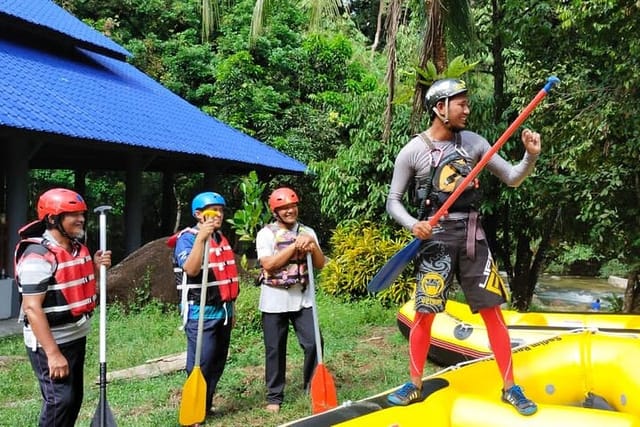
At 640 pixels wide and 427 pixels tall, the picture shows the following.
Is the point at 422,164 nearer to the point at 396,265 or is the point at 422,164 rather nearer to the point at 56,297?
the point at 396,265

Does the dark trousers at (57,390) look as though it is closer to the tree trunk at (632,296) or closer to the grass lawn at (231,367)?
the grass lawn at (231,367)

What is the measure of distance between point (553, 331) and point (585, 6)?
288 cm

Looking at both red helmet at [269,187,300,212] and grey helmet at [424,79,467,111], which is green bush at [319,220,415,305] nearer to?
red helmet at [269,187,300,212]

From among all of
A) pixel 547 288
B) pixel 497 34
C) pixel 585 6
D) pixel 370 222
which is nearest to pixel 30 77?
pixel 370 222

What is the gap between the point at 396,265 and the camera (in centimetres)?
327

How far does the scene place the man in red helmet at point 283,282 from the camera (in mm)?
4329

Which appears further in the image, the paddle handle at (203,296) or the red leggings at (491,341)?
the paddle handle at (203,296)

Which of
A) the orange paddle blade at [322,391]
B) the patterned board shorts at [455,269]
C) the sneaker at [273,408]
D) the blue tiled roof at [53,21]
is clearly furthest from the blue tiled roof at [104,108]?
the patterned board shorts at [455,269]

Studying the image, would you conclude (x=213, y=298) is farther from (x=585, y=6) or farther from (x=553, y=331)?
(x=585, y=6)

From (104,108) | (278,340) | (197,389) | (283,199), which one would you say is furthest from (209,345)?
(104,108)

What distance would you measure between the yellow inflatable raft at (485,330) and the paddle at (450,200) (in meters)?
2.23

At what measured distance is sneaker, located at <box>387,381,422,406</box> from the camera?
10.1ft

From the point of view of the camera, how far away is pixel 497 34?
27.6 ft

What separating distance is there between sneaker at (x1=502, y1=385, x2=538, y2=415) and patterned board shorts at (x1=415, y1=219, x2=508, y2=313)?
1.32ft
